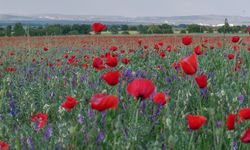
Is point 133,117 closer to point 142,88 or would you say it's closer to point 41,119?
point 142,88

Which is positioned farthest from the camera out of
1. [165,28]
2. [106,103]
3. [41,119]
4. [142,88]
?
[165,28]

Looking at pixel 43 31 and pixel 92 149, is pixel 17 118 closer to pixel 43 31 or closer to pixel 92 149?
pixel 92 149

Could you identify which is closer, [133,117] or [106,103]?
[106,103]

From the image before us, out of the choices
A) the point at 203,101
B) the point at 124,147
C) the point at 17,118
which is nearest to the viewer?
the point at 124,147

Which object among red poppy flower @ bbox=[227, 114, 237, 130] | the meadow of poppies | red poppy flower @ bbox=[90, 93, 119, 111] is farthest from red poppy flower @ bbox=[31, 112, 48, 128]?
red poppy flower @ bbox=[227, 114, 237, 130]

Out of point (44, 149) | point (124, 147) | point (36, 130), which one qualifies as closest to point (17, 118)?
point (36, 130)

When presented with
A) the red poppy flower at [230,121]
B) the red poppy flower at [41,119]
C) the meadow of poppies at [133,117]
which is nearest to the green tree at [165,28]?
the meadow of poppies at [133,117]

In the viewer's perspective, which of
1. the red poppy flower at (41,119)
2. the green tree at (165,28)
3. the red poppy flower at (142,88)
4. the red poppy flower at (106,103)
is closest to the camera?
the red poppy flower at (106,103)

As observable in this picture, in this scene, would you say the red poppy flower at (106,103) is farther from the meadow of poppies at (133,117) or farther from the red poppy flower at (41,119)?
the red poppy flower at (41,119)

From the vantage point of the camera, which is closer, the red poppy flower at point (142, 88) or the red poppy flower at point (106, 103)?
the red poppy flower at point (106, 103)

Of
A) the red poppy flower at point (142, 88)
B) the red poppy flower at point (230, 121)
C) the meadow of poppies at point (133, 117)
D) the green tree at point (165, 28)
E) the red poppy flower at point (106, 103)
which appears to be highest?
the red poppy flower at point (142, 88)

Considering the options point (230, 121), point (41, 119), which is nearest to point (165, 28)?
point (41, 119)

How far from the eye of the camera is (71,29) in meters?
29.1

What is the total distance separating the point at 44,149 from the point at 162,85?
2579 millimetres
